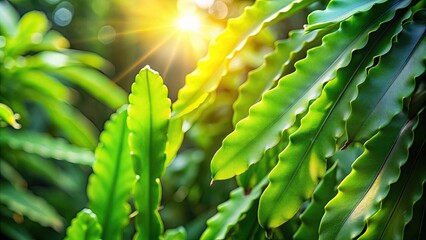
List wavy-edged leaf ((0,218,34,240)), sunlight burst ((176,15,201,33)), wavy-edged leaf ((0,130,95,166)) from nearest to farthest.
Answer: wavy-edged leaf ((0,130,95,166)), wavy-edged leaf ((0,218,34,240)), sunlight burst ((176,15,201,33))

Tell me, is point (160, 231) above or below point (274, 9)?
below

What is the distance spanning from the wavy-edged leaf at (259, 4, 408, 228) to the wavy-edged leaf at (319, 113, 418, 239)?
1.4 inches

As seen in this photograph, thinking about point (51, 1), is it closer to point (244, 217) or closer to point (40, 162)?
point (40, 162)

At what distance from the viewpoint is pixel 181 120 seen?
2.60 ft

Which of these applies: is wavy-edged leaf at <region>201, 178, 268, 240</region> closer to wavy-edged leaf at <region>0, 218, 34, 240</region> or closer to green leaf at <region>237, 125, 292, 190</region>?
green leaf at <region>237, 125, 292, 190</region>

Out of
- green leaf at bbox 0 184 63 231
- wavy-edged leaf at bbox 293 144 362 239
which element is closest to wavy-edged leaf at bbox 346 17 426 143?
wavy-edged leaf at bbox 293 144 362 239

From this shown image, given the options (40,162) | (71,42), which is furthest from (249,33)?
(71,42)

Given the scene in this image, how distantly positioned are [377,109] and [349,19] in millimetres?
133

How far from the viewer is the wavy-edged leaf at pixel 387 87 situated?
646mm

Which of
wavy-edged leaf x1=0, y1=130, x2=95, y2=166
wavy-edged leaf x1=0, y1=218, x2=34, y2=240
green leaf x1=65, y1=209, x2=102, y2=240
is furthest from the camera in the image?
wavy-edged leaf x1=0, y1=218, x2=34, y2=240

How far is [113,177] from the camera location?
0.86 metres

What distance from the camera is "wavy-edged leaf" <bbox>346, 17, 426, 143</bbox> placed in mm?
646

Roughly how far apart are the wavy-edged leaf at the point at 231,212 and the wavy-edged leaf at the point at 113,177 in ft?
0.45

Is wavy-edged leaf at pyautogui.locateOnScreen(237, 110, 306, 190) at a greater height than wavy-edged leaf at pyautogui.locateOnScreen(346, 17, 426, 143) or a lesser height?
greater
